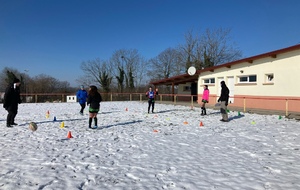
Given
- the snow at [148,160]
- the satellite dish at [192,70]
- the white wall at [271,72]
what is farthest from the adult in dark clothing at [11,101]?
the satellite dish at [192,70]

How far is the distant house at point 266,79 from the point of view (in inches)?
515

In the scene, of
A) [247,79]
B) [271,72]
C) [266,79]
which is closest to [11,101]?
[271,72]

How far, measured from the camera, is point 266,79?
49.2 ft

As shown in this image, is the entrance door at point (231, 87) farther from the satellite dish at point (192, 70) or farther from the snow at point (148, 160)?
the snow at point (148, 160)

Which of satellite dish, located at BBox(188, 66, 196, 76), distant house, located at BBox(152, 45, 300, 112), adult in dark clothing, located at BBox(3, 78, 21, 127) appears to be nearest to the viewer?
adult in dark clothing, located at BBox(3, 78, 21, 127)

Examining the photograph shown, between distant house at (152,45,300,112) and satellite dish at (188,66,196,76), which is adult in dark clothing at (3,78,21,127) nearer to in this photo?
distant house at (152,45,300,112)

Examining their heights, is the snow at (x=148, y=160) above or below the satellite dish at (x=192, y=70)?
below

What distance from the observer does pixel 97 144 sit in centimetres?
580

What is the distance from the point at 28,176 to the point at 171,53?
54.1 meters

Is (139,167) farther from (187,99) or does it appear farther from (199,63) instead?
(199,63)

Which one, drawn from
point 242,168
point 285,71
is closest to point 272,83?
point 285,71

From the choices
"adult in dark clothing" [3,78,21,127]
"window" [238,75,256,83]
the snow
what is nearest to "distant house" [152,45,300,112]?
"window" [238,75,256,83]

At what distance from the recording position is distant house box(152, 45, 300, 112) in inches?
515

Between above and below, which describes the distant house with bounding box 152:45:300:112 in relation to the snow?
above
